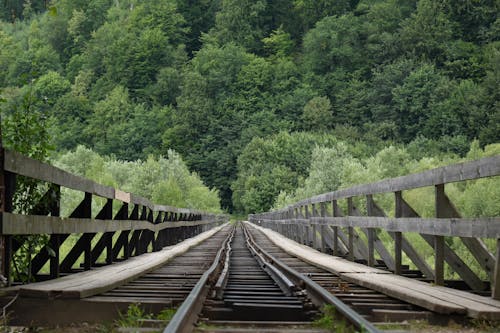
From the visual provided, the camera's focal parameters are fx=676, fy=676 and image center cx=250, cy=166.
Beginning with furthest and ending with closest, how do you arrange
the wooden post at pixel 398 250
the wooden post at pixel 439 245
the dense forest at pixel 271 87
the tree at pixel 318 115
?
the tree at pixel 318 115 < the dense forest at pixel 271 87 < the wooden post at pixel 398 250 < the wooden post at pixel 439 245

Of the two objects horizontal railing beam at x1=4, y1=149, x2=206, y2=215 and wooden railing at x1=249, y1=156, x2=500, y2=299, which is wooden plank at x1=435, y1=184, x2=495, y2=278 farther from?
horizontal railing beam at x1=4, y1=149, x2=206, y2=215

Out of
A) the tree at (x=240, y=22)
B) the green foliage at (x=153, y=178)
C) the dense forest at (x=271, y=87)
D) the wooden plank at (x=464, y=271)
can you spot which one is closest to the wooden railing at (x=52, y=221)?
the wooden plank at (x=464, y=271)

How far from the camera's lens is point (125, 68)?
150m

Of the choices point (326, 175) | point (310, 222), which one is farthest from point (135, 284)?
point (326, 175)

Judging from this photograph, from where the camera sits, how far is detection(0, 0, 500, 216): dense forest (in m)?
86.6

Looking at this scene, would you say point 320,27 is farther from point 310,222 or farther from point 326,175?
point 310,222

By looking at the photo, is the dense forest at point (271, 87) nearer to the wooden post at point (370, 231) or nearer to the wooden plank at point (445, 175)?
the wooden post at point (370, 231)

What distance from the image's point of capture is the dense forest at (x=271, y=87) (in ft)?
284

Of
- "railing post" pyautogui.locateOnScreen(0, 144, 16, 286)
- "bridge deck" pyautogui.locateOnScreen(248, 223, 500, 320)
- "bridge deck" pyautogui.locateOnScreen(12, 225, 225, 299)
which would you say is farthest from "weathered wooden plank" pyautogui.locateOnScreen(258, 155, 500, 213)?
"railing post" pyautogui.locateOnScreen(0, 144, 16, 286)

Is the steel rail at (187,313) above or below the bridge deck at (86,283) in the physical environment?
below

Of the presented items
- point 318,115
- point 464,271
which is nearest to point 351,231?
point 464,271

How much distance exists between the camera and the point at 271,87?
13375cm

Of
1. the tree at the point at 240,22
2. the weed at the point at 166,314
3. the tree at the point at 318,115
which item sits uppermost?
the tree at the point at 240,22

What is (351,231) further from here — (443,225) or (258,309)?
(258,309)
